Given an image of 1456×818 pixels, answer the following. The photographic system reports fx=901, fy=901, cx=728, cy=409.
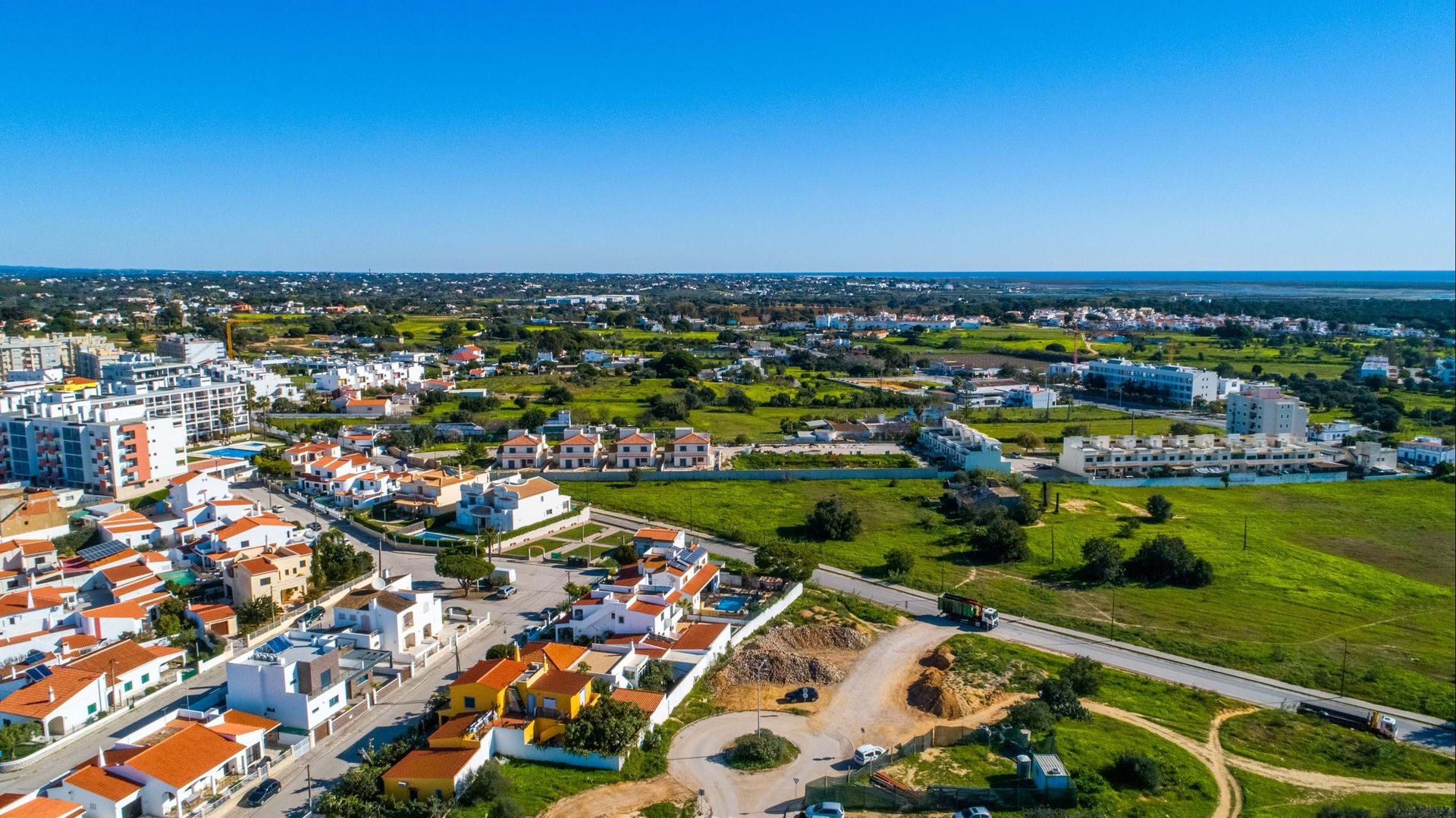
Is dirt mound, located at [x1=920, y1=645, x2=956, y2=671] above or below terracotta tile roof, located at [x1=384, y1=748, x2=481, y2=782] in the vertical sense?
below

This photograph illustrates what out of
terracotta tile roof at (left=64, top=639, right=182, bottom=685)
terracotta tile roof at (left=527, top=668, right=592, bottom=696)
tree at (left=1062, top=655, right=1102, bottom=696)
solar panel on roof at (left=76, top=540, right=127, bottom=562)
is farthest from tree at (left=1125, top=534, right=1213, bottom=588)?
solar panel on roof at (left=76, top=540, right=127, bottom=562)

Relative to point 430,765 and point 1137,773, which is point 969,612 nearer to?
point 1137,773

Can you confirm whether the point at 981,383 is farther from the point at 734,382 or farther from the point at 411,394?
the point at 411,394

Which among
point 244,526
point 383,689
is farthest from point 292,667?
point 244,526

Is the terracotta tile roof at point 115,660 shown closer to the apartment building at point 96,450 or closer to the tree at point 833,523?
the apartment building at point 96,450

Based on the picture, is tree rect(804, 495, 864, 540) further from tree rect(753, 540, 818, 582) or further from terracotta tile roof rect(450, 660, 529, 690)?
terracotta tile roof rect(450, 660, 529, 690)

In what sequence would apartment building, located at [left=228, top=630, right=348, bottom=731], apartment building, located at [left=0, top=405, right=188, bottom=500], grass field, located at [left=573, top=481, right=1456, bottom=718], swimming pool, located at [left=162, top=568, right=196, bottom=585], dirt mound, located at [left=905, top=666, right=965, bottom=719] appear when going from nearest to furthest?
grass field, located at [left=573, top=481, right=1456, bottom=718] → apartment building, located at [left=228, top=630, right=348, bottom=731] → dirt mound, located at [left=905, top=666, right=965, bottom=719] → swimming pool, located at [left=162, top=568, right=196, bottom=585] → apartment building, located at [left=0, top=405, right=188, bottom=500]
